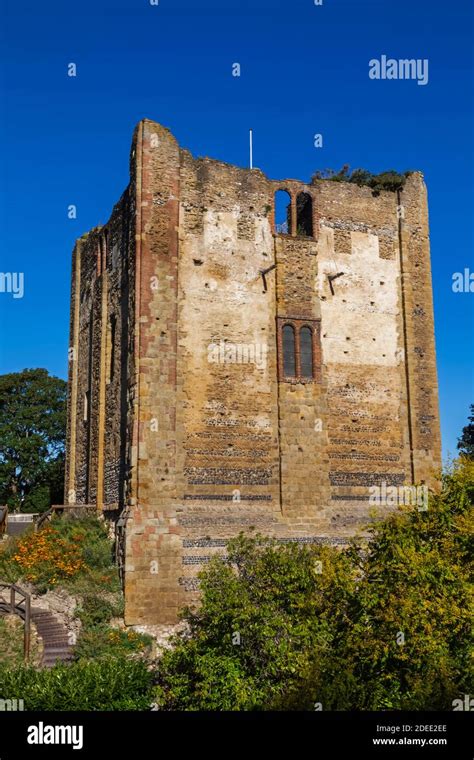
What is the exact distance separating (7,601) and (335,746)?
11365 millimetres

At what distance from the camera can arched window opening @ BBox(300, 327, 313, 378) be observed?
2172 centimetres

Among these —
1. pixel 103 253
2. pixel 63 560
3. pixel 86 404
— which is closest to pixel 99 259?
pixel 103 253

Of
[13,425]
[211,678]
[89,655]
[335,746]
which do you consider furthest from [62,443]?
[335,746]

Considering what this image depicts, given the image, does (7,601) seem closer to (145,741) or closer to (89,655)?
(89,655)

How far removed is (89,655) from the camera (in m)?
15.9

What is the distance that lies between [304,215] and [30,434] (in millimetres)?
28111

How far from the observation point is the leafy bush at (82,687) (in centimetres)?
1216

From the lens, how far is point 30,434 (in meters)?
45.5

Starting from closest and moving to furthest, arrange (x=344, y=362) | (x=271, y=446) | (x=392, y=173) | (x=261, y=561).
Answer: (x=261, y=561)
(x=271, y=446)
(x=344, y=362)
(x=392, y=173)

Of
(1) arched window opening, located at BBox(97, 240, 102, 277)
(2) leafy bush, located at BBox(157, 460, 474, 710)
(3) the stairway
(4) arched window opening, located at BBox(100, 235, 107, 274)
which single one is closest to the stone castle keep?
(4) arched window opening, located at BBox(100, 235, 107, 274)

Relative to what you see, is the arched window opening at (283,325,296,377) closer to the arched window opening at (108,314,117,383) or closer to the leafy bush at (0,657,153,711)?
the arched window opening at (108,314,117,383)

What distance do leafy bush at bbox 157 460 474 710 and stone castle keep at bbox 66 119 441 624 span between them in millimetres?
3979

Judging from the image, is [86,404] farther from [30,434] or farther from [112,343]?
[30,434]

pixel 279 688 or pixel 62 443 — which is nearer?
pixel 279 688
